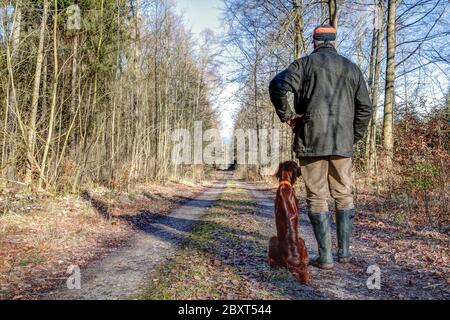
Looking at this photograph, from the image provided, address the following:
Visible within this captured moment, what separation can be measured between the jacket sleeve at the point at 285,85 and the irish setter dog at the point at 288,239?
2.24 ft

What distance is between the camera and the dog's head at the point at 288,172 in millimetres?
3914

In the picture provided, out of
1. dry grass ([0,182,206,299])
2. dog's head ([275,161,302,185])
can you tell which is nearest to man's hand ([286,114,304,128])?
dog's head ([275,161,302,185])

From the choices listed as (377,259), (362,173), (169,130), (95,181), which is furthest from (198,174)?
(377,259)

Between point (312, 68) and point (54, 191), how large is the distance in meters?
8.13

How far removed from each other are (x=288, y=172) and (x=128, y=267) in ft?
7.47

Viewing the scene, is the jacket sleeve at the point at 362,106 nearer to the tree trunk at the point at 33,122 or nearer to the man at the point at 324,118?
the man at the point at 324,118

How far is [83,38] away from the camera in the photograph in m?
11.5

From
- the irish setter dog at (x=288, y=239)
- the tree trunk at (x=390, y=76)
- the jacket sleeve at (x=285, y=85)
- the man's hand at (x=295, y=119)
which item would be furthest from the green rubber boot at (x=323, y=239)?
the tree trunk at (x=390, y=76)

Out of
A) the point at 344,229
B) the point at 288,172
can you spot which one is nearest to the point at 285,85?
the point at 288,172

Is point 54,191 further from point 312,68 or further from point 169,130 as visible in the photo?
point 169,130

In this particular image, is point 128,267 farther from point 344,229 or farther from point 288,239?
point 344,229

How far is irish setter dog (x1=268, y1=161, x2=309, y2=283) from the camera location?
355 cm

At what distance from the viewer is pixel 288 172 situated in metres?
3.92
